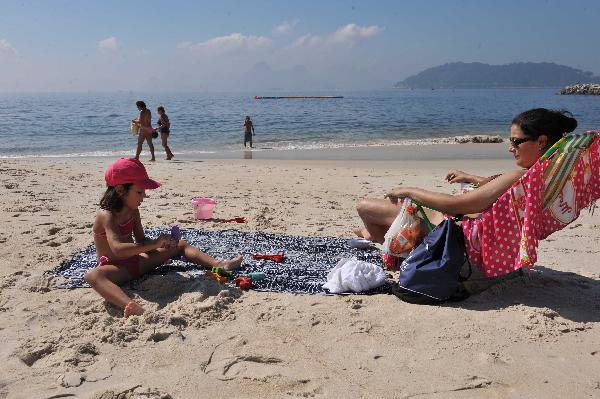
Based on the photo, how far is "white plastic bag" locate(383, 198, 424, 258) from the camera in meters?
3.90

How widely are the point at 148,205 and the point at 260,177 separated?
3.29m

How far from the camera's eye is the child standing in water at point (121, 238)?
358 centimetres

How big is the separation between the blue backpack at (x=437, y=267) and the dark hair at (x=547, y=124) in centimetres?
82

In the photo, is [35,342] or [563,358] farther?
[35,342]

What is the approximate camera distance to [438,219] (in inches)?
164

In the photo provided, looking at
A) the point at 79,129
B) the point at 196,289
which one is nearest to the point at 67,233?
the point at 196,289

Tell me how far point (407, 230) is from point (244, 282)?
131 centimetres

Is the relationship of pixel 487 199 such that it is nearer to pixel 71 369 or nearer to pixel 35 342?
pixel 71 369

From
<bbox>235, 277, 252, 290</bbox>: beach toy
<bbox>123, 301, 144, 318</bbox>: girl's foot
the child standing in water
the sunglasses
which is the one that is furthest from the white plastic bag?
<bbox>123, 301, 144, 318</bbox>: girl's foot

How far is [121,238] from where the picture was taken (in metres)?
3.74

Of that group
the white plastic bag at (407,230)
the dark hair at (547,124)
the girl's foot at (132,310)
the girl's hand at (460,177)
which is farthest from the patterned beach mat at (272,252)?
the dark hair at (547,124)

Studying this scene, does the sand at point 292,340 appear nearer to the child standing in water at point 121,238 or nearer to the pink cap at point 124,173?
the child standing in water at point 121,238

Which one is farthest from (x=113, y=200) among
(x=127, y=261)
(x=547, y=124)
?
(x=547, y=124)

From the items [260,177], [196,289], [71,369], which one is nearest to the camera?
[71,369]
